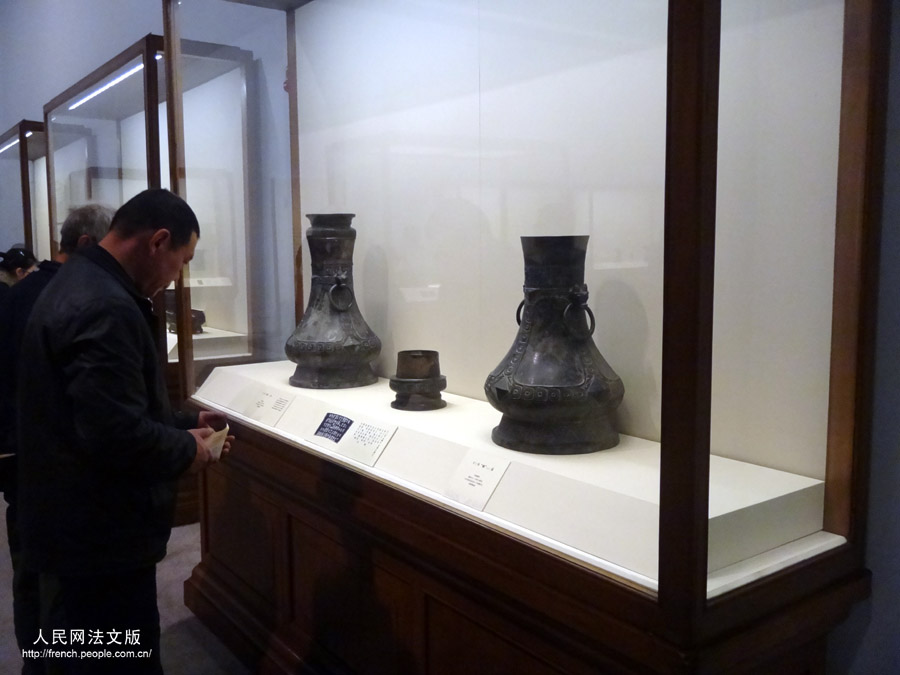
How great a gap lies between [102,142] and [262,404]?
2.61m

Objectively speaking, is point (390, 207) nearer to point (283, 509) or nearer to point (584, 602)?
point (283, 509)

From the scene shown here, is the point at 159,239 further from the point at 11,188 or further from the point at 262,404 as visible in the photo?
the point at 11,188

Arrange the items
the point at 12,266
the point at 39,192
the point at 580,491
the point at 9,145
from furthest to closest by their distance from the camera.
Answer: the point at 9,145, the point at 39,192, the point at 12,266, the point at 580,491

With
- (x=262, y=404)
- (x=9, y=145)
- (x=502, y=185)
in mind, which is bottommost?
(x=262, y=404)

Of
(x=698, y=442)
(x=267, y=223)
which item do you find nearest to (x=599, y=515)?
(x=698, y=442)

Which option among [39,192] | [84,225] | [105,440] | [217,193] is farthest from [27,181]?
[105,440]

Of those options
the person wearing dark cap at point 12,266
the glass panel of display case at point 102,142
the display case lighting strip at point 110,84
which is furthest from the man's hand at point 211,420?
the person wearing dark cap at point 12,266

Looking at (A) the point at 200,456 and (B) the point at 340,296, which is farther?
(B) the point at 340,296

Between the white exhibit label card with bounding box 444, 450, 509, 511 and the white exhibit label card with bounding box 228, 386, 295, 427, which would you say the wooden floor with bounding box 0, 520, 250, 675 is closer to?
the white exhibit label card with bounding box 228, 386, 295, 427

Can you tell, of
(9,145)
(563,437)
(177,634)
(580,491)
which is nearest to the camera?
(580,491)

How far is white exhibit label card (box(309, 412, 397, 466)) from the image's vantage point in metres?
1.81

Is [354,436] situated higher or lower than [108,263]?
lower

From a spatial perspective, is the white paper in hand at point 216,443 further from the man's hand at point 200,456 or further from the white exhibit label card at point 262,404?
the white exhibit label card at point 262,404

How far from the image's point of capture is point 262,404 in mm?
2314
